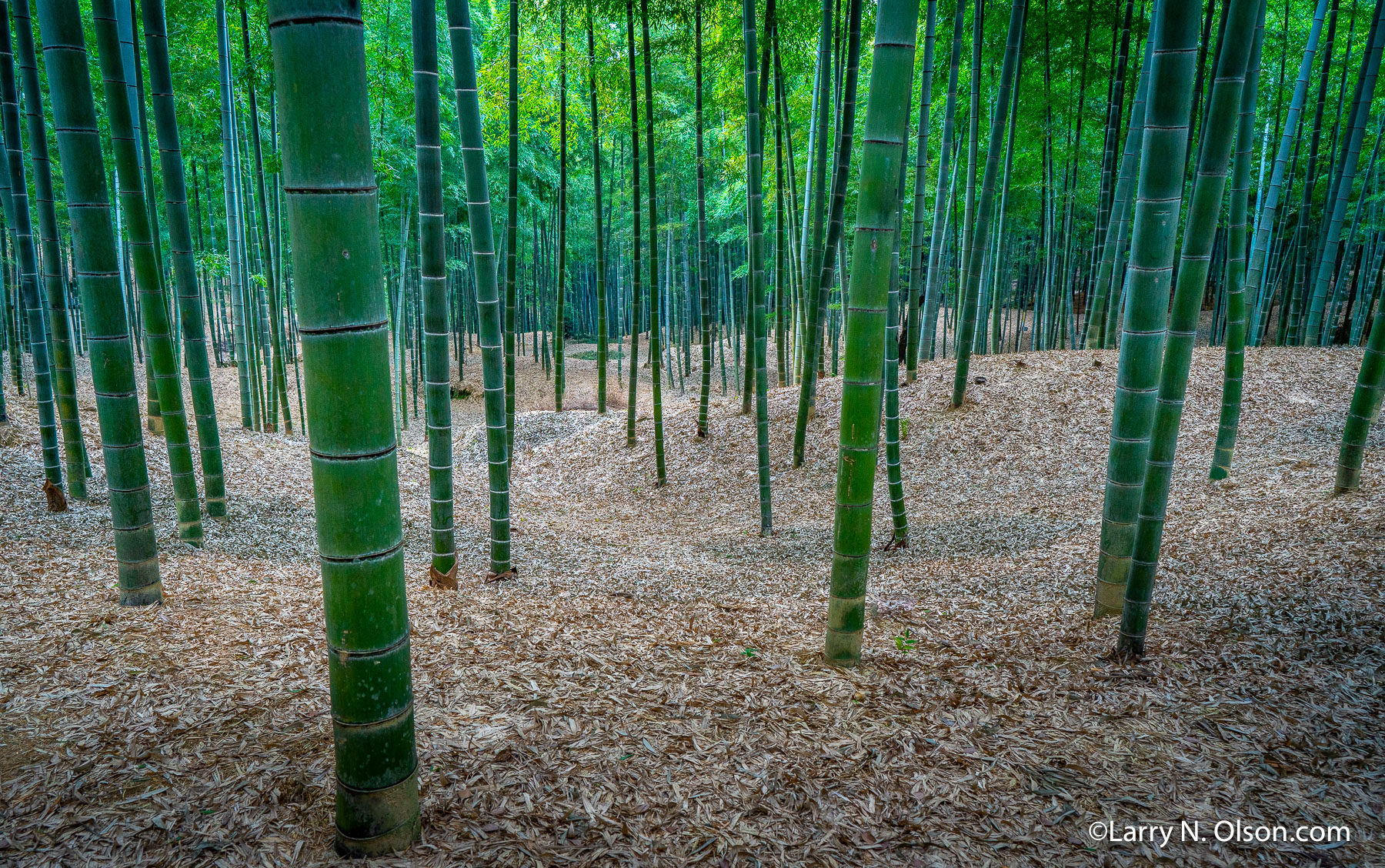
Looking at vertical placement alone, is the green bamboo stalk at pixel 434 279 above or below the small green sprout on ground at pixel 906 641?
above

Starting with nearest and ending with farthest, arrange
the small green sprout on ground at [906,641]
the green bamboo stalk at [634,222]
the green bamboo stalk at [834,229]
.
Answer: the small green sprout on ground at [906,641], the green bamboo stalk at [834,229], the green bamboo stalk at [634,222]

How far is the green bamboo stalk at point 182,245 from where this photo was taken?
3.61m

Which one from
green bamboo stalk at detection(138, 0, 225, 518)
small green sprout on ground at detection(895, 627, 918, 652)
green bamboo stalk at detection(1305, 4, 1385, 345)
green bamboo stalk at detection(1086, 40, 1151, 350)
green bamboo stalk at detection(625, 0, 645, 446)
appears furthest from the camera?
green bamboo stalk at detection(625, 0, 645, 446)

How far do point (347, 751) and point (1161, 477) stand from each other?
104 inches

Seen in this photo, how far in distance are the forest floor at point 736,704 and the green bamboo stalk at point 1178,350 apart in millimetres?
304

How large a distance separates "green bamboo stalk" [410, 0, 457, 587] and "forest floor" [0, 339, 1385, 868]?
1.19ft

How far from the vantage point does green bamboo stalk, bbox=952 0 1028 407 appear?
554 cm

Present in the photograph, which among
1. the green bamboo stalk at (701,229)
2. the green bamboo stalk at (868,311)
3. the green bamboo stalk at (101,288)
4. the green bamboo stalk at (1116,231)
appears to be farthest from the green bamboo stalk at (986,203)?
the green bamboo stalk at (101,288)

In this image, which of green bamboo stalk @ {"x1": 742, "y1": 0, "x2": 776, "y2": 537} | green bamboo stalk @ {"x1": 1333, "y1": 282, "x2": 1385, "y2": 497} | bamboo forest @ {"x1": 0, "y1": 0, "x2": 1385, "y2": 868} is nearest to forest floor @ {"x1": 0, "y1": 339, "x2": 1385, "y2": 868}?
bamboo forest @ {"x1": 0, "y1": 0, "x2": 1385, "y2": 868}

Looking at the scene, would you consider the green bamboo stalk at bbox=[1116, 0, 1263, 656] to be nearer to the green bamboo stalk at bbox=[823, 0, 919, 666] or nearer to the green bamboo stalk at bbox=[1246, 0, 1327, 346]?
the green bamboo stalk at bbox=[823, 0, 919, 666]

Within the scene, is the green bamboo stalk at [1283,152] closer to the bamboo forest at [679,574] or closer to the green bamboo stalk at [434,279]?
the bamboo forest at [679,574]

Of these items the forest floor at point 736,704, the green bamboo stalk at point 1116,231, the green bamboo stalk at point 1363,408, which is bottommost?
the forest floor at point 736,704

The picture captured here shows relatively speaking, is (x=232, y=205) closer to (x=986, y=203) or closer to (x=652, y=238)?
(x=652, y=238)

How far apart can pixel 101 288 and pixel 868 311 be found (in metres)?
2.82
